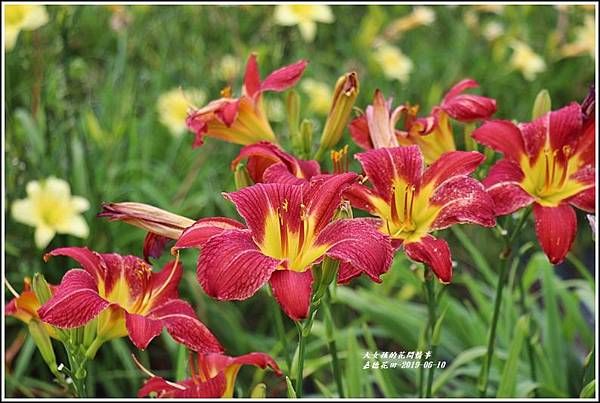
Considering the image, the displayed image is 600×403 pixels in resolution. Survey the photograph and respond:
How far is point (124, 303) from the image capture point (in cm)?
99

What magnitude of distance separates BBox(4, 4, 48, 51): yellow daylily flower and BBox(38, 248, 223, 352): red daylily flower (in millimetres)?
1210

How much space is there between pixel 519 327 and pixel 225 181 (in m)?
1.33

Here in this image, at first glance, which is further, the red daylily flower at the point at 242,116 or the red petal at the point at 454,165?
the red daylily flower at the point at 242,116

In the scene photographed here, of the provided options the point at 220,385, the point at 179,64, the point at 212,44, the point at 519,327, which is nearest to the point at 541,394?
the point at 519,327

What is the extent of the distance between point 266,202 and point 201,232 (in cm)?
7

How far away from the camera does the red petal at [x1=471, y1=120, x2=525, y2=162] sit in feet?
3.41

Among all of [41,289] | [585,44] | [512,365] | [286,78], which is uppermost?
[585,44]

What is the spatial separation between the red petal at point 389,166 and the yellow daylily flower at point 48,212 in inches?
A: 46.2

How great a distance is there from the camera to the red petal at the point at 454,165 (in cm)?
94

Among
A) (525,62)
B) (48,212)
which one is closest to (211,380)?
(48,212)

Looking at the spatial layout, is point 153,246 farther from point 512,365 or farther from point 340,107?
point 512,365

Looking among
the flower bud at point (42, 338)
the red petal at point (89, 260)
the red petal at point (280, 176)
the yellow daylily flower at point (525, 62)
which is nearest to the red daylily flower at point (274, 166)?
the red petal at point (280, 176)

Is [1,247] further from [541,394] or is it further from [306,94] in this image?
[306,94]

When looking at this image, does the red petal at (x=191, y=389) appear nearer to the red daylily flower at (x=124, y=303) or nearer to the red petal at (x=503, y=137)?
the red daylily flower at (x=124, y=303)
